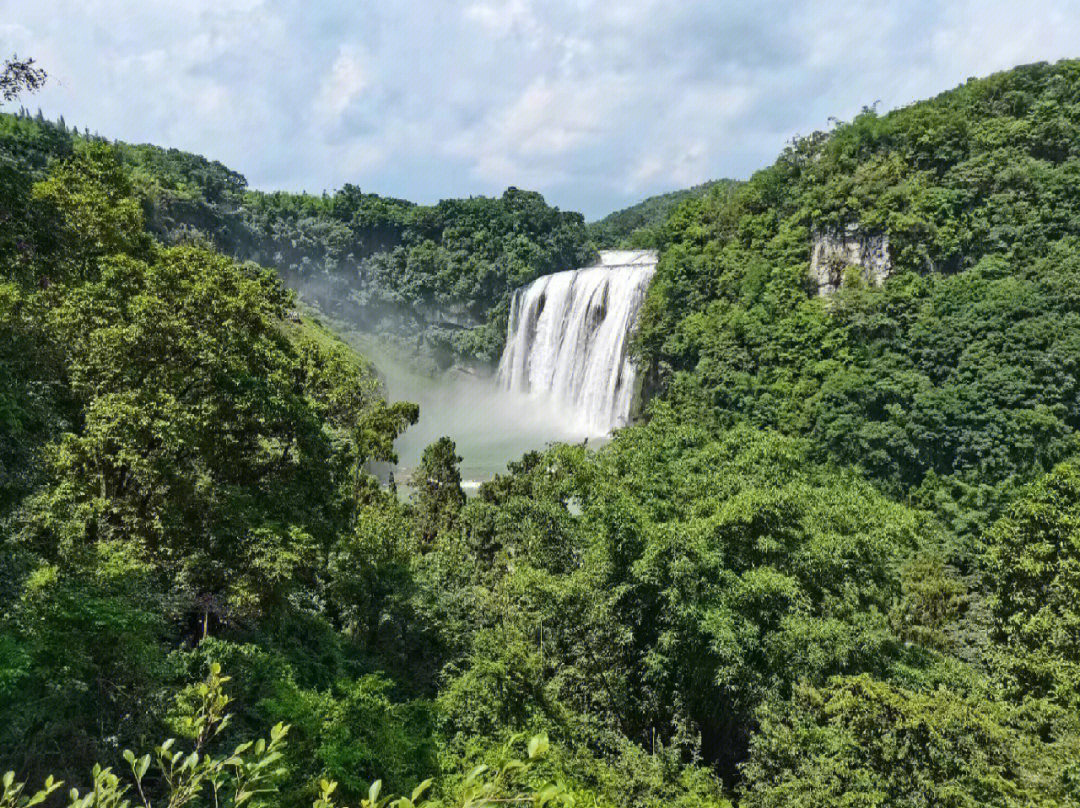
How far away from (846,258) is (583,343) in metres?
17.9

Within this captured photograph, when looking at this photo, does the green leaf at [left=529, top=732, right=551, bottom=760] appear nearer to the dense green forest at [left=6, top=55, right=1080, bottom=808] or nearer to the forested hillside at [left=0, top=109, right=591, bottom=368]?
the dense green forest at [left=6, top=55, right=1080, bottom=808]

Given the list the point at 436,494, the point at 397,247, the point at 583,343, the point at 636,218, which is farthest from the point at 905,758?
the point at 636,218

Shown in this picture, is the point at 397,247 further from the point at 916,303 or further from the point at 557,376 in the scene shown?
the point at 916,303

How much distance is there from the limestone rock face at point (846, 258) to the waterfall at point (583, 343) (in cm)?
1109

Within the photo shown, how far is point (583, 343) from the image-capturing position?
164 ft

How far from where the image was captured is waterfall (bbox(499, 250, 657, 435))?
154 ft

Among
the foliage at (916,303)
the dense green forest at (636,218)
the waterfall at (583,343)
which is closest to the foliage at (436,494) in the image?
the foliage at (916,303)

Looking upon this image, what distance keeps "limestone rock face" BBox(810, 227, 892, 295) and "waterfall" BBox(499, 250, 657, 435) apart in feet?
36.4

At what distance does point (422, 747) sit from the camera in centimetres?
1117

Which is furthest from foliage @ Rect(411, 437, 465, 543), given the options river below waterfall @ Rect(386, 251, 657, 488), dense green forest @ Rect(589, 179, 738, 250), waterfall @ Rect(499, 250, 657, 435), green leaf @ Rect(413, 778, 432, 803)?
dense green forest @ Rect(589, 179, 738, 250)

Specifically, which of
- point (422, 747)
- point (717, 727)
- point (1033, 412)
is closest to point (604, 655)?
point (717, 727)

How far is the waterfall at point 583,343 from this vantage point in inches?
1853

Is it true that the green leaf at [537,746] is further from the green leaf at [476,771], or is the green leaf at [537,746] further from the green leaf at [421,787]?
the green leaf at [421,787]

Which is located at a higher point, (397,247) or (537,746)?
(397,247)
